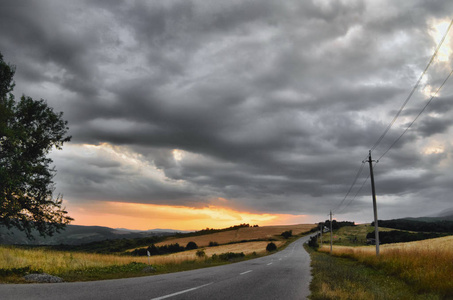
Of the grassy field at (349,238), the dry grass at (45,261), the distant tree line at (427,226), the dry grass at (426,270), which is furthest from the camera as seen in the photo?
the distant tree line at (427,226)

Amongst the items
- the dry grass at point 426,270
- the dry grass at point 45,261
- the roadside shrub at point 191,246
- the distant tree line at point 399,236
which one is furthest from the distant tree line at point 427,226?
the dry grass at point 45,261

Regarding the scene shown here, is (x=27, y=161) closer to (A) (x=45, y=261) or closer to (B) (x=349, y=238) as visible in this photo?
(A) (x=45, y=261)

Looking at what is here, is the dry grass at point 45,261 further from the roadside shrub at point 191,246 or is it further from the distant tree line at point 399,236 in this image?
the distant tree line at point 399,236

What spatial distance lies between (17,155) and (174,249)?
61981mm

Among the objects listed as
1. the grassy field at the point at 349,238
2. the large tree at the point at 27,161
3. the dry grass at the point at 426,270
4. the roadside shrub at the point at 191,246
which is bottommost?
the grassy field at the point at 349,238

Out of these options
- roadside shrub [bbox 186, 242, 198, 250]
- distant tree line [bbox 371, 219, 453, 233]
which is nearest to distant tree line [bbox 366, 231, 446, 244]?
distant tree line [bbox 371, 219, 453, 233]

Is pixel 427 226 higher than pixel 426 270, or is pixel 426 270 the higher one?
pixel 426 270

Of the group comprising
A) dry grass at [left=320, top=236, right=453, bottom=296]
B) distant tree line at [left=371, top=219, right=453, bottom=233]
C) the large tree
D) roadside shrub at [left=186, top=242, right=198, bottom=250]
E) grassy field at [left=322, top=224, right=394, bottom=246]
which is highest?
the large tree

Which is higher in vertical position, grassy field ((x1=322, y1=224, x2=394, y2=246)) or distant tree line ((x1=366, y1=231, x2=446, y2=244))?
distant tree line ((x1=366, y1=231, x2=446, y2=244))

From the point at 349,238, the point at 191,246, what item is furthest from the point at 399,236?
the point at 191,246

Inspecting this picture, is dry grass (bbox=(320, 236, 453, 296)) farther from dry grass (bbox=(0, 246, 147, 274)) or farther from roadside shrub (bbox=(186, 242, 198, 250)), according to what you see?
roadside shrub (bbox=(186, 242, 198, 250))

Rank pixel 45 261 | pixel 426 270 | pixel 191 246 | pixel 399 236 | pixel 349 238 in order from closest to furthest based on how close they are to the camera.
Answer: pixel 426 270, pixel 45 261, pixel 191 246, pixel 399 236, pixel 349 238

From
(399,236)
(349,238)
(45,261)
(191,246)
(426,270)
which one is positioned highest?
(45,261)

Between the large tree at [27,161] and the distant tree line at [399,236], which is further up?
the large tree at [27,161]
